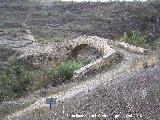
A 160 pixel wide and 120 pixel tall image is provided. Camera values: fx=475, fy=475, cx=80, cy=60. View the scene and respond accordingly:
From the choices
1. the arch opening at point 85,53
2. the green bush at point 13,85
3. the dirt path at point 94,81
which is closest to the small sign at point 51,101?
the dirt path at point 94,81

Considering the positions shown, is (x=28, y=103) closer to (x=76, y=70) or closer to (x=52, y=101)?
(x=52, y=101)

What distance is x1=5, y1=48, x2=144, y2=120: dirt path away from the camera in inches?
607

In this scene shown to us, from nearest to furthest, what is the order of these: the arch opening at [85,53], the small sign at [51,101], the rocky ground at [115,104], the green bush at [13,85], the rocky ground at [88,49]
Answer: the rocky ground at [115,104] → the rocky ground at [88,49] → the small sign at [51,101] → the green bush at [13,85] → the arch opening at [85,53]

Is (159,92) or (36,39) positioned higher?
(159,92)

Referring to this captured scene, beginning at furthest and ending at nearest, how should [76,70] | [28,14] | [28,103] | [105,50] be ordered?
[28,14], [105,50], [76,70], [28,103]

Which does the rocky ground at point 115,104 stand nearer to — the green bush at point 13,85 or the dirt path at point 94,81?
the dirt path at point 94,81

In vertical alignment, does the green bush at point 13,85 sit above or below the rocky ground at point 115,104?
below

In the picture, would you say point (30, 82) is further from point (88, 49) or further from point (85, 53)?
point (88, 49)

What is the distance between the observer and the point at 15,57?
3133cm

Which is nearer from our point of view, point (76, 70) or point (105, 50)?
point (76, 70)

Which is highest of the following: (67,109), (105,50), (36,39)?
(67,109)

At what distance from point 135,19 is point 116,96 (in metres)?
29.6

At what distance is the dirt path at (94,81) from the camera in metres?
15.4

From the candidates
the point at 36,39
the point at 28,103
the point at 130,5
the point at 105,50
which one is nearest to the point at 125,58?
the point at 105,50
